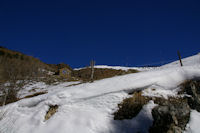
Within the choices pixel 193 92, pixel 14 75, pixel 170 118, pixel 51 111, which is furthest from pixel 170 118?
pixel 14 75

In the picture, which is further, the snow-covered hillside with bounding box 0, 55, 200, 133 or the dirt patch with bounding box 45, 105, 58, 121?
the dirt patch with bounding box 45, 105, 58, 121

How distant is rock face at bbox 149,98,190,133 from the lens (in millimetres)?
3629

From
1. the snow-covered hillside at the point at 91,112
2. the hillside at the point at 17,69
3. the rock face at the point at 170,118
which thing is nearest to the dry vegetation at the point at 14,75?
the hillside at the point at 17,69

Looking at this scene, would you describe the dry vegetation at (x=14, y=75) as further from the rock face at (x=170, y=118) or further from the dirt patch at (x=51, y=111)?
the rock face at (x=170, y=118)

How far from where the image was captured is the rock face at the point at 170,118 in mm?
3629

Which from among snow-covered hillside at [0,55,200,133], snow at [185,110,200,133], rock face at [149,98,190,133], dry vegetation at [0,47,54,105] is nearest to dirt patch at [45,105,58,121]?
snow-covered hillside at [0,55,200,133]

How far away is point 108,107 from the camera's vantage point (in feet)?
18.0

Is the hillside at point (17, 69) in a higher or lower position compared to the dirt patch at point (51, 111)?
higher

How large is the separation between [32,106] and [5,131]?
77.8 inches

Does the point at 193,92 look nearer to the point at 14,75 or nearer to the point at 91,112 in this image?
the point at 91,112

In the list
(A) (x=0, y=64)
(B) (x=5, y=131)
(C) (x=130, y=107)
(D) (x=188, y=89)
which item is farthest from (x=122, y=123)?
(A) (x=0, y=64)

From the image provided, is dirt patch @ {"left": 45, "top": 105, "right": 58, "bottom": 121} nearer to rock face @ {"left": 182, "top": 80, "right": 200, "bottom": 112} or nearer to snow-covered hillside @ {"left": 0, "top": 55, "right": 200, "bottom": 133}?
snow-covered hillside @ {"left": 0, "top": 55, "right": 200, "bottom": 133}

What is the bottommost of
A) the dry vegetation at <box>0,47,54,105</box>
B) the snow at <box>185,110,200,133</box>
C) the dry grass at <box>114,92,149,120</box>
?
the snow at <box>185,110,200,133</box>

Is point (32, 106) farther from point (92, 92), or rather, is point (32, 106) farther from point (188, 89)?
point (188, 89)
